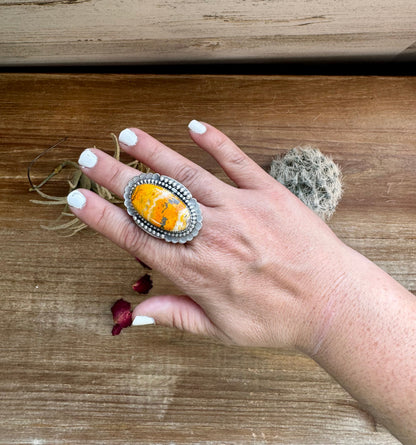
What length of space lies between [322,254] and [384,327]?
0.56 feet

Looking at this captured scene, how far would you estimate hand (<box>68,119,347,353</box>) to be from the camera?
79 centimetres

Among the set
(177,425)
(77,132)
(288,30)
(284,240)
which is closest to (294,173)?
(284,240)

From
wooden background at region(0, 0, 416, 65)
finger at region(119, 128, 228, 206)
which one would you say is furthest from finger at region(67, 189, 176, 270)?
wooden background at region(0, 0, 416, 65)

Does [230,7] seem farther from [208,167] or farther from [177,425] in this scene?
[177,425]

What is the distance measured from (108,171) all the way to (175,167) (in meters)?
0.12

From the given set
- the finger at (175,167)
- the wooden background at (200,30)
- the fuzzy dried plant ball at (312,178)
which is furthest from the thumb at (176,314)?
the wooden background at (200,30)

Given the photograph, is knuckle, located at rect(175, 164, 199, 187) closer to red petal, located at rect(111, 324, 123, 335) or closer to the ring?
the ring

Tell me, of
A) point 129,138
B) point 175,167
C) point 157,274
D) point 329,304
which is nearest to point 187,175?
point 175,167

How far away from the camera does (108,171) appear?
31.3 inches

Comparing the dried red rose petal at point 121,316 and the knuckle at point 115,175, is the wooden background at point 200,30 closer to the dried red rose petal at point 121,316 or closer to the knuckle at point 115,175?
the knuckle at point 115,175

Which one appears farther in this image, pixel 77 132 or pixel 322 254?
pixel 77 132

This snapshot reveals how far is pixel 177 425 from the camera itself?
94cm

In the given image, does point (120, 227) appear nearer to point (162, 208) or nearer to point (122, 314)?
point (162, 208)

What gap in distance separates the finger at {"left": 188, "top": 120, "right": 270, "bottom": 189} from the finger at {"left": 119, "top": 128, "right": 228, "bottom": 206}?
0.16ft
